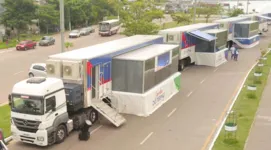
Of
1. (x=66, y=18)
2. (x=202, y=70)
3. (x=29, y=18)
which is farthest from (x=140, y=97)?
(x=66, y=18)

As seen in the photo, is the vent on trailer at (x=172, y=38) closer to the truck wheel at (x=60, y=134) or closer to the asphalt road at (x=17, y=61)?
the asphalt road at (x=17, y=61)

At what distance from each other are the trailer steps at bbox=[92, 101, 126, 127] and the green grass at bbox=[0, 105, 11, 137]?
4076 millimetres

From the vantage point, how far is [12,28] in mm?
56281

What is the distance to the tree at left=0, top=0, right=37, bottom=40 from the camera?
54006mm

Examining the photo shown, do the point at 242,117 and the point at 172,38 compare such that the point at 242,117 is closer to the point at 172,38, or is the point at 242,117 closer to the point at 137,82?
the point at 137,82

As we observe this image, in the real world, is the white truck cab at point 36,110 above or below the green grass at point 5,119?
above

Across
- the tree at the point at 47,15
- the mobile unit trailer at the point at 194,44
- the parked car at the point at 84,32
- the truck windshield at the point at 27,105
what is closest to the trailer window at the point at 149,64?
the truck windshield at the point at 27,105

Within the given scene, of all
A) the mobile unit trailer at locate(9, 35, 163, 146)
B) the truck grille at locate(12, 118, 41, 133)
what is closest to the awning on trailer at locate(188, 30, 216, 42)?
the mobile unit trailer at locate(9, 35, 163, 146)

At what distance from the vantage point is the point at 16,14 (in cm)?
5450

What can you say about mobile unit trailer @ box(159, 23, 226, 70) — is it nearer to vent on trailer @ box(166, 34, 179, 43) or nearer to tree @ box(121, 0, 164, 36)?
vent on trailer @ box(166, 34, 179, 43)

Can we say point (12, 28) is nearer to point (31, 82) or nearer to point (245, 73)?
point (245, 73)

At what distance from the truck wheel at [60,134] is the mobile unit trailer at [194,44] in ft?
57.7

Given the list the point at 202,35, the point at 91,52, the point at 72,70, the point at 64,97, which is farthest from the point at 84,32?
the point at 64,97

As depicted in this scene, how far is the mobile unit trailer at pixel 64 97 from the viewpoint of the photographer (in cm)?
1450
